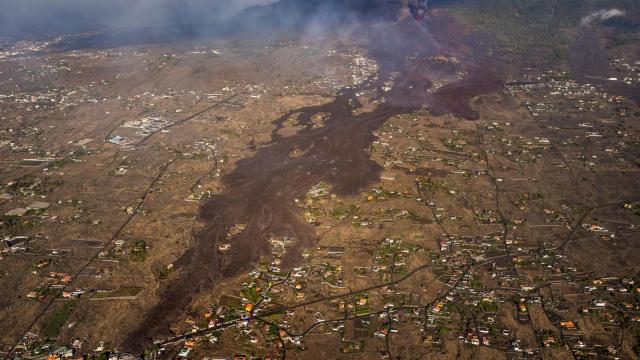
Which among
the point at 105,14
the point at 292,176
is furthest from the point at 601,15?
the point at 105,14

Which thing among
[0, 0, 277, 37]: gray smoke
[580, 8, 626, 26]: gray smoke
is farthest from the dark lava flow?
[0, 0, 277, 37]: gray smoke

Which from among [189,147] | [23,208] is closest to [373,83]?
[189,147]

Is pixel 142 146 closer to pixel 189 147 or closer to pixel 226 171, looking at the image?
pixel 189 147

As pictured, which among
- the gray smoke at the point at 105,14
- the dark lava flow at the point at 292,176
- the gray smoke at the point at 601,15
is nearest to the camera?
the dark lava flow at the point at 292,176

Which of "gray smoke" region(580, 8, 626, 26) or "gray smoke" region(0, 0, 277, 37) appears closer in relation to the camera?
"gray smoke" region(580, 8, 626, 26)

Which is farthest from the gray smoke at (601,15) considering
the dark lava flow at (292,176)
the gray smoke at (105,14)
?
the gray smoke at (105,14)

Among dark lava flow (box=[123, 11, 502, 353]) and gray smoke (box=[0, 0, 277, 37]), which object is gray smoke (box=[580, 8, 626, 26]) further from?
gray smoke (box=[0, 0, 277, 37])

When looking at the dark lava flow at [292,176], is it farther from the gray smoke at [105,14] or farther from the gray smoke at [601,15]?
the gray smoke at [105,14]
